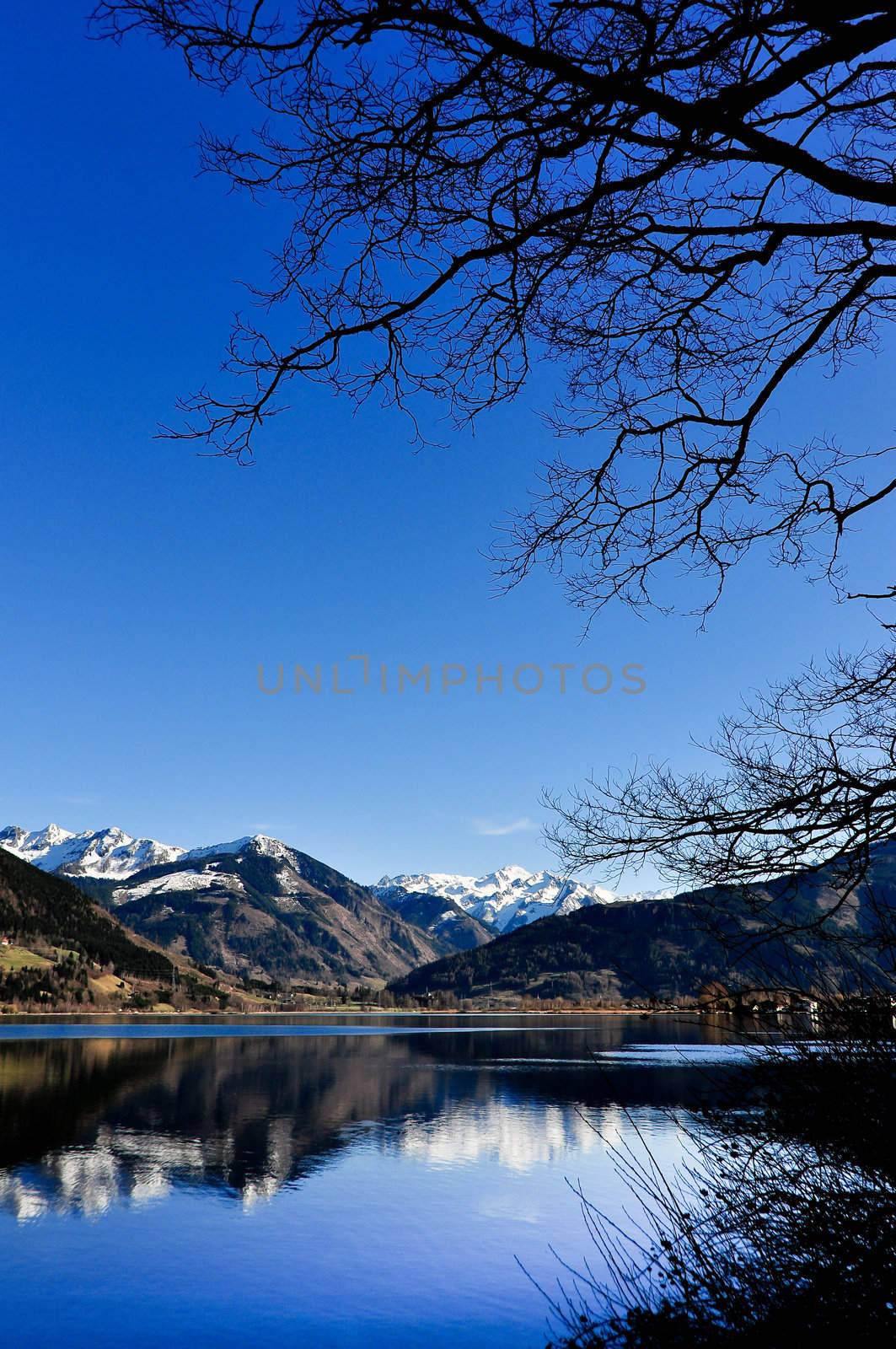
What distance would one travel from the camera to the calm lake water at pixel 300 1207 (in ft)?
46.7

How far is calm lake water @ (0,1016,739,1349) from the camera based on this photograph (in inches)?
560

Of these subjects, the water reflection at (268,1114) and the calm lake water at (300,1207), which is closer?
the calm lake water at (300,1207)

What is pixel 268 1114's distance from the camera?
37.2 m

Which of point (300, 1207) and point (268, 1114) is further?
point (268, 1114)

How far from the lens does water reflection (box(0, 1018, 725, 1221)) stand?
77.1ft

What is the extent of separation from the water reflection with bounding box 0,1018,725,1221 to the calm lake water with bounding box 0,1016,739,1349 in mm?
159

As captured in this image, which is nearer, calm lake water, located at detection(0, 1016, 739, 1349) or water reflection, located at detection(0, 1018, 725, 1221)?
calm lake water, located at detection(0, 1016, 739, 1349)

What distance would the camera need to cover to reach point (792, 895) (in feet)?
21.5

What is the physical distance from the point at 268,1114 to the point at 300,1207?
57.4 ft

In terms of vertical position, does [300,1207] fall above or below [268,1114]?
above

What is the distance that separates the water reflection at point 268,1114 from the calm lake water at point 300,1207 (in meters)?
0.16

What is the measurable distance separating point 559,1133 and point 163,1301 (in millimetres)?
20507

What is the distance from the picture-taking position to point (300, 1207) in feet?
69.1

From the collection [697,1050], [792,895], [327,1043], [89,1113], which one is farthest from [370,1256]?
[327,1043]
